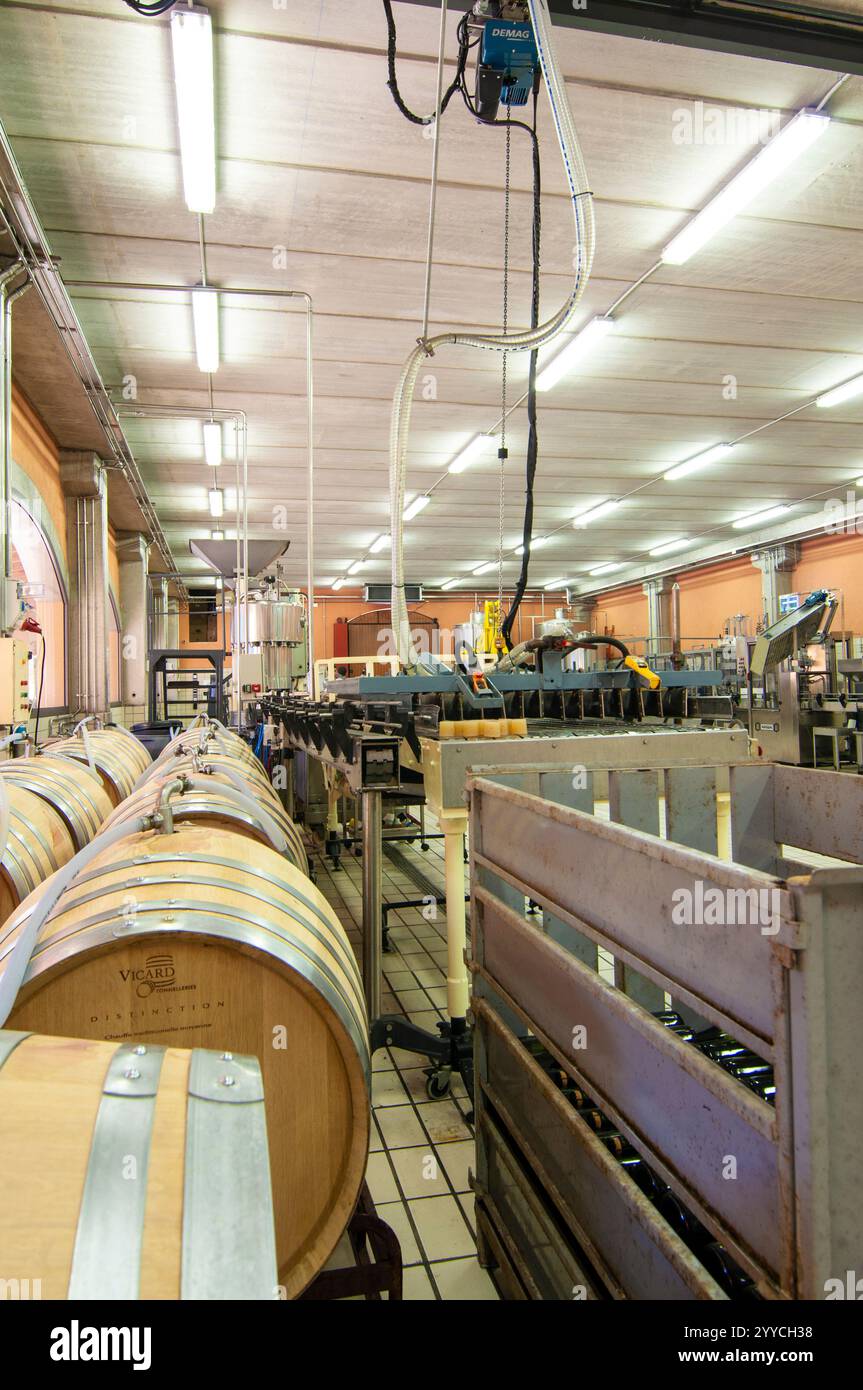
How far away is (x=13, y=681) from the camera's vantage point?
4316 millimetres

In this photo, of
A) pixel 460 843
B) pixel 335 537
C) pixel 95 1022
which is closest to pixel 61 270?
pixel 460 843

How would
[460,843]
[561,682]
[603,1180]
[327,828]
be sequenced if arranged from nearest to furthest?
[603,1180] < [460,843] < [561,682] < [327,828]

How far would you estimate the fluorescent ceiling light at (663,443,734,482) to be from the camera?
9.87 m

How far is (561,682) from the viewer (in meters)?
4.02

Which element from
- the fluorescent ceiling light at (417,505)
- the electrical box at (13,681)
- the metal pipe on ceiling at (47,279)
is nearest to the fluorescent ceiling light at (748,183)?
the metal pipe on ceiling at (47,279)

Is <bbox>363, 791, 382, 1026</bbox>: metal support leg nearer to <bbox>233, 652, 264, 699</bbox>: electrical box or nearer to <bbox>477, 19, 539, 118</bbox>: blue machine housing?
<bbox>477, 19, 539, 118</bbox>: blue machine housing

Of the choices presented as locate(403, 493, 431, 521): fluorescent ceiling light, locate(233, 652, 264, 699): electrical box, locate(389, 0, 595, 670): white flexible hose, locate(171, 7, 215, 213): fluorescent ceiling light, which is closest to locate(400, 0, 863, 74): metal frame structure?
locate(389, 0, 595, 670): white flexible hose

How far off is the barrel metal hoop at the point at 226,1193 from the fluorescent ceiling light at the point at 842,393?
29.4 ft

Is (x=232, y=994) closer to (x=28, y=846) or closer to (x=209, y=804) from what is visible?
(x=209, y=804)

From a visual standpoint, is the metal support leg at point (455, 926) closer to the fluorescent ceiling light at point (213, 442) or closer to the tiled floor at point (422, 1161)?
the tiled floor at point (422, 1161)

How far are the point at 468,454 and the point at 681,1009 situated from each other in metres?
8.70

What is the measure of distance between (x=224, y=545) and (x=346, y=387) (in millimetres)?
2233

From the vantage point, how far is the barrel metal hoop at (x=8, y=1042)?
34.2 inches
